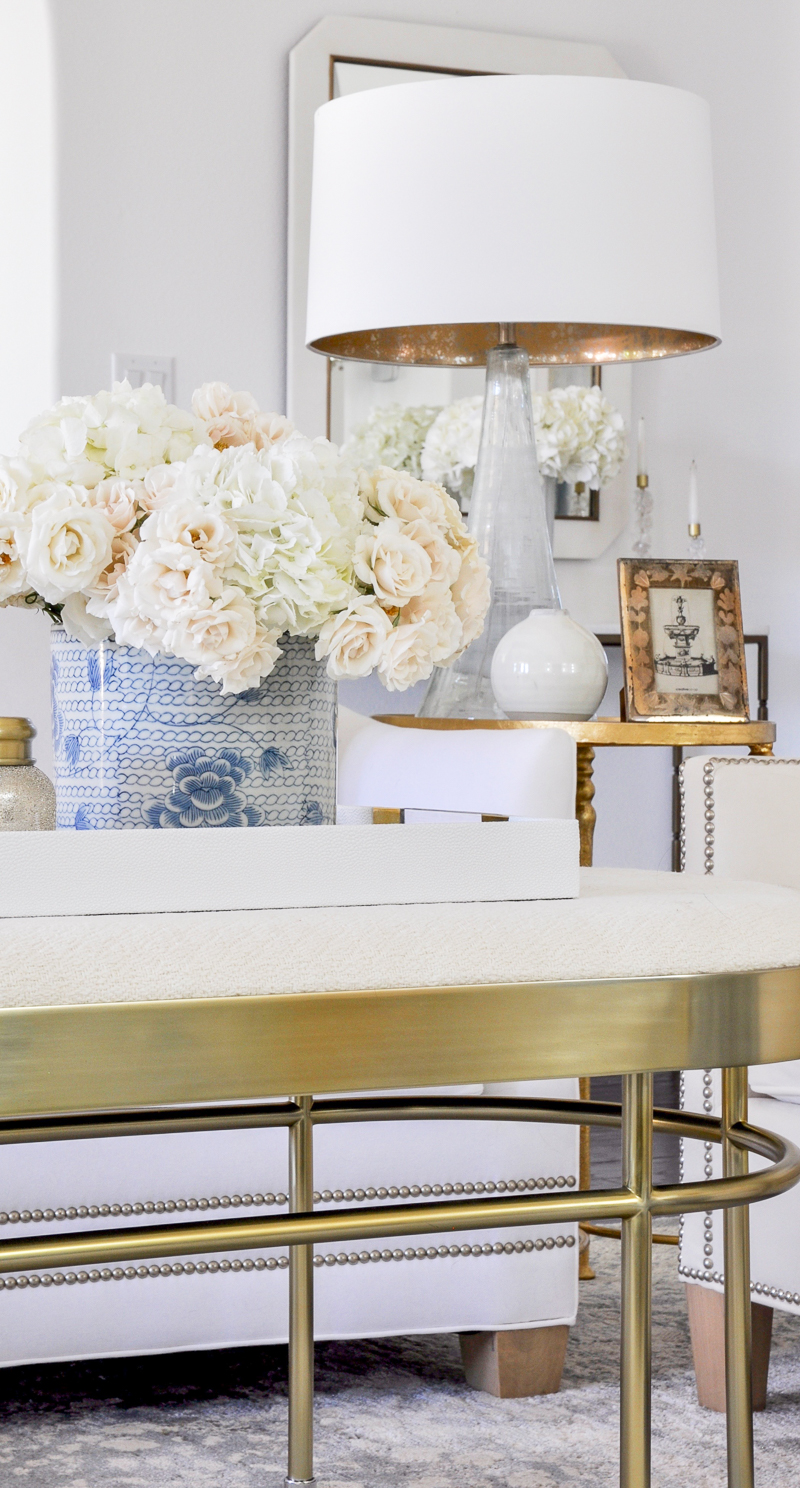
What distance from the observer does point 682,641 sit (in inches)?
90.4

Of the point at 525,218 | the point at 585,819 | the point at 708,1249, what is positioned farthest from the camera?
the point at 585,819

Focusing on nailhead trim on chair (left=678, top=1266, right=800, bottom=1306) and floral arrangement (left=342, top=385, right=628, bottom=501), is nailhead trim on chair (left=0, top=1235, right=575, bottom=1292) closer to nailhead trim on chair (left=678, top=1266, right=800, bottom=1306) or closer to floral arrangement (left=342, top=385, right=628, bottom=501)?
nailhead trim on chair (left=678, top=1266, right=800, bottom=1306)

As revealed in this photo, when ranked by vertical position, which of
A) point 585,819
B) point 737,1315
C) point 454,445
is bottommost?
point 737,1315

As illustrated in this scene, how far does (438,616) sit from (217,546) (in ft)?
0.49

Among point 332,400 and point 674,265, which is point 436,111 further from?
point 332,400

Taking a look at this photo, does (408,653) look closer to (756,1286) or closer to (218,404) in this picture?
(218,404)

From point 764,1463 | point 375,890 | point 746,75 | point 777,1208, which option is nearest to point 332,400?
point 746,75

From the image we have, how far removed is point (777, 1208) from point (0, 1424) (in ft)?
2.66

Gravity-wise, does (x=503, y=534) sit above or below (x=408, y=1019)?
above

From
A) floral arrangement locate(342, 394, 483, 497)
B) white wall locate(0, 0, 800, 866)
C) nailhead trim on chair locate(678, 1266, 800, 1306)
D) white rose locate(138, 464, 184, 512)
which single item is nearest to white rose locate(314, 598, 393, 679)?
white rose locate(138, 464, 184, 512)

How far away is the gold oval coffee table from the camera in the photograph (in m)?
0.63

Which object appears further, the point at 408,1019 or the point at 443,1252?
the point at 443,1252

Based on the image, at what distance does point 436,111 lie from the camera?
77.4 inches

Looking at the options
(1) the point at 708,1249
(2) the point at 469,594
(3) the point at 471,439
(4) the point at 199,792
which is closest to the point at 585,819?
(1) the point at 708,1249
